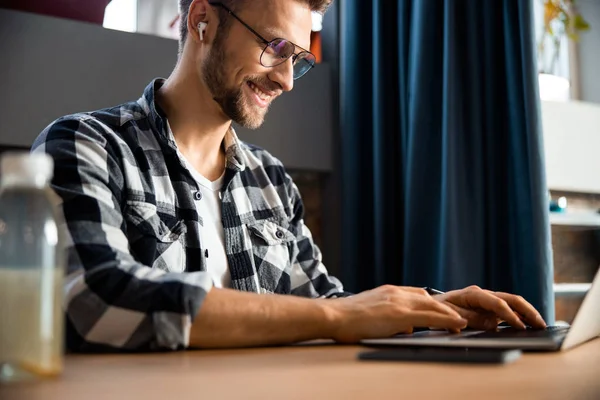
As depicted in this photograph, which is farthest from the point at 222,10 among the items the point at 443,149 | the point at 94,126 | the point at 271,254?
the point at 443,149

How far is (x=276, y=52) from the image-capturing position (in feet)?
4.99

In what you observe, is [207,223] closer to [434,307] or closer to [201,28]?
[201,28]

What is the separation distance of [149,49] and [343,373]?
158 cm

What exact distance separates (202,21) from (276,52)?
205 mm

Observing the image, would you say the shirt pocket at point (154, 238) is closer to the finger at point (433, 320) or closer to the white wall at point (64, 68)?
the finger at point (433, 320)

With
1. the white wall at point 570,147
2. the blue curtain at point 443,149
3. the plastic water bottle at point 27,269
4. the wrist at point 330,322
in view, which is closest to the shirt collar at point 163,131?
the wrist at point 330,322

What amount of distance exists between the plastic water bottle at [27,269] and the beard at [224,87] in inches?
41.7

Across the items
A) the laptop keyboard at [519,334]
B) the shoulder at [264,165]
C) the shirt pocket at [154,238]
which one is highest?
the shoulder at [264,165]

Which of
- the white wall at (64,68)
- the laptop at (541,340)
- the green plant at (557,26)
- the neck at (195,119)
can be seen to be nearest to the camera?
the laptop at (541,340)

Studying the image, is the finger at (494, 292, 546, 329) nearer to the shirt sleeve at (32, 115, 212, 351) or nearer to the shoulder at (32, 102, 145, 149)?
the shirt sleeve at (32, 115, 212, 351)

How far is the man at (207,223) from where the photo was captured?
35.0 inches

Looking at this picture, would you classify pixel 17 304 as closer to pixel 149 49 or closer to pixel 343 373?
pixel 343 373

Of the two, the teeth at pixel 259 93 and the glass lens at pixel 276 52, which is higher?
the glass lens at pixel 276 52

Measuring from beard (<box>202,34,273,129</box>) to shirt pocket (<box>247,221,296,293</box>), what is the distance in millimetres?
253
